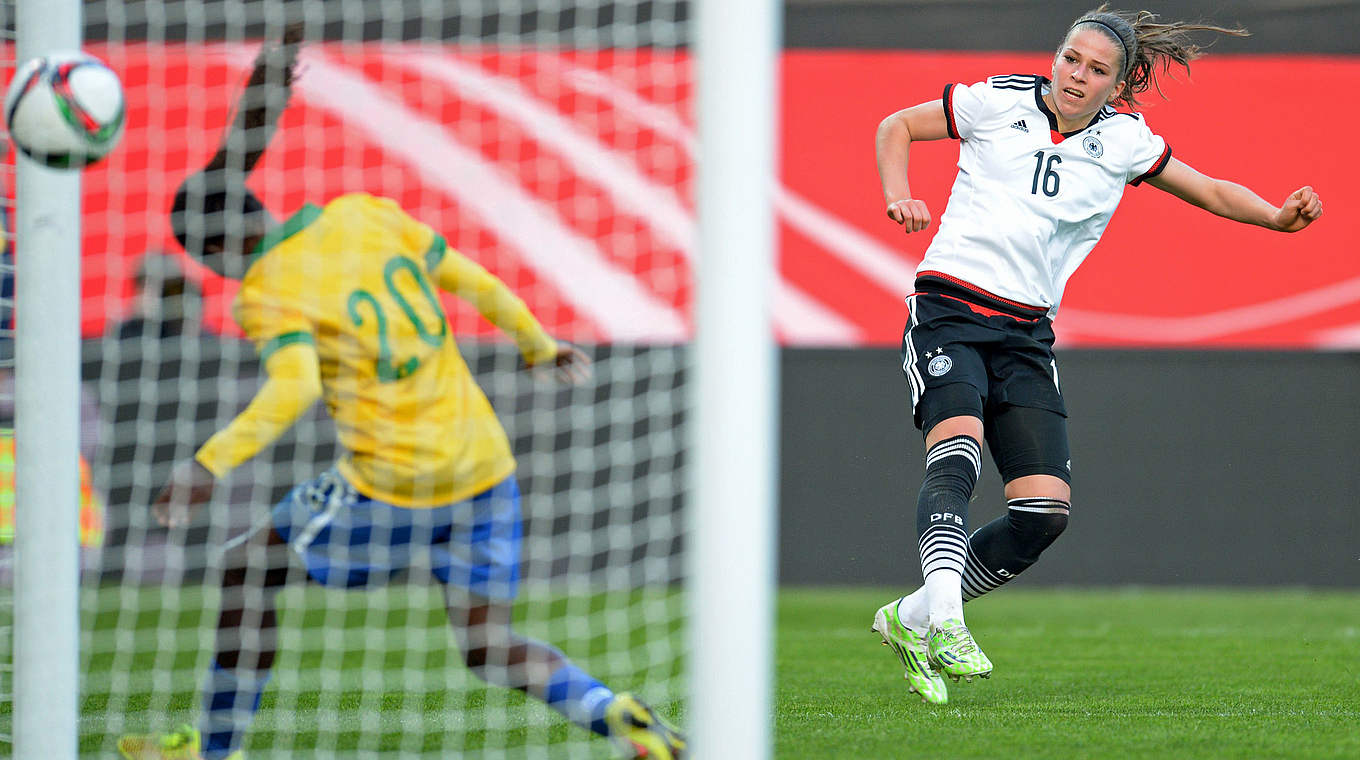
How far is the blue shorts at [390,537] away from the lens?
3002 millimetres

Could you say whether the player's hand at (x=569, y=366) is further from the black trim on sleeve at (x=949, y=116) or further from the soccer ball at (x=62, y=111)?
the black trim on sleeve at (x=949, y=116)

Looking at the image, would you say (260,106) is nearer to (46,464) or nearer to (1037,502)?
(46,464)

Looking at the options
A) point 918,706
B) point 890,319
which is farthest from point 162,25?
point 918,706

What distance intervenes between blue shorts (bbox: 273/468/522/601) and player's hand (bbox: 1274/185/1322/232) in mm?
2193

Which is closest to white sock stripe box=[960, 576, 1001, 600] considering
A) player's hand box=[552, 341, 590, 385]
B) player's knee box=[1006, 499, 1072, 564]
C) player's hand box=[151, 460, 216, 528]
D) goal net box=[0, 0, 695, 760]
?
player's knee box=[1006, 499, 1072, 564]

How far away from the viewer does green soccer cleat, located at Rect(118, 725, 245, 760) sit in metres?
3.01

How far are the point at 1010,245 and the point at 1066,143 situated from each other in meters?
0.34

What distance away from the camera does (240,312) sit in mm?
2951

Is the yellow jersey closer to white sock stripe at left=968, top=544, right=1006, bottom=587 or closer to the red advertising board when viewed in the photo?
white sock stripe at left=968, top=544, right=1006, bottom=587

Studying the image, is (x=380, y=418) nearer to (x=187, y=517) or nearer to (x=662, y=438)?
(x=187, y=517)

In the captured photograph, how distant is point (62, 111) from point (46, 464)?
69 centimetres

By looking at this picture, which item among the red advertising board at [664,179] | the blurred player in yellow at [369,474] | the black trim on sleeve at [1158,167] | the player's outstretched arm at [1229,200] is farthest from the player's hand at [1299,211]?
the red advertising board at [664,179]

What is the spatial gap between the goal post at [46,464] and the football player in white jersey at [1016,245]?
1.95m

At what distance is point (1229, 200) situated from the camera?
3.94 meters
